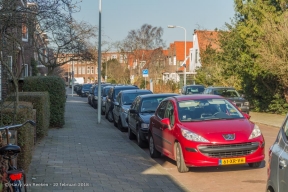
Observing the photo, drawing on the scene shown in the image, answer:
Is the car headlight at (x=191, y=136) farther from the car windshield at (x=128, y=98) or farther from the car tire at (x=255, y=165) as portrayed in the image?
the car windshield at (x=128, y=98)

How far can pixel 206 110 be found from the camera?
1066 centimetres

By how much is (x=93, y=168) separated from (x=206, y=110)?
9.49 ft

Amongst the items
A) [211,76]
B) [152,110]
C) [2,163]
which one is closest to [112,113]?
[152,110]

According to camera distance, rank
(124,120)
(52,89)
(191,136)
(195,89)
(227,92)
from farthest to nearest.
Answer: (195,89) → (227,92) → (124,120) → (52,89) → (191,136)

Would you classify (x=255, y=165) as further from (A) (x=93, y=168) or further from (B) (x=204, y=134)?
(A) (x=93, y=168)

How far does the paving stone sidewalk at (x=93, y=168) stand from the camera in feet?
26.7

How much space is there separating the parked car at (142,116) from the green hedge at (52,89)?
2.90 m

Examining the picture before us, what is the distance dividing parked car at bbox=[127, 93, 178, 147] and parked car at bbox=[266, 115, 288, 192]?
321 inches

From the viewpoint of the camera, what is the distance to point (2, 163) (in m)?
5.86

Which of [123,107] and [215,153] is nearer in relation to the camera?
[215,153]

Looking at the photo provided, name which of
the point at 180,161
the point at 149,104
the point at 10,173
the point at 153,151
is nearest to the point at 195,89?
the point at 149,104

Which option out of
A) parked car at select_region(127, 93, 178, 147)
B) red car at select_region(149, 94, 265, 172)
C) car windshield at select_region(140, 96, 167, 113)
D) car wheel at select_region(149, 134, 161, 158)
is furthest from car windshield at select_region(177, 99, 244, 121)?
car windshield at select_region(140, 96, 167, 113)

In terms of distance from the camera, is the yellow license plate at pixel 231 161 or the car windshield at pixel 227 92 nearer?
the yellow license plate at pixel 231 161

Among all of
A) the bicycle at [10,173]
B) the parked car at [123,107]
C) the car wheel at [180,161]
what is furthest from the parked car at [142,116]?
the bicycle at [10,173]
